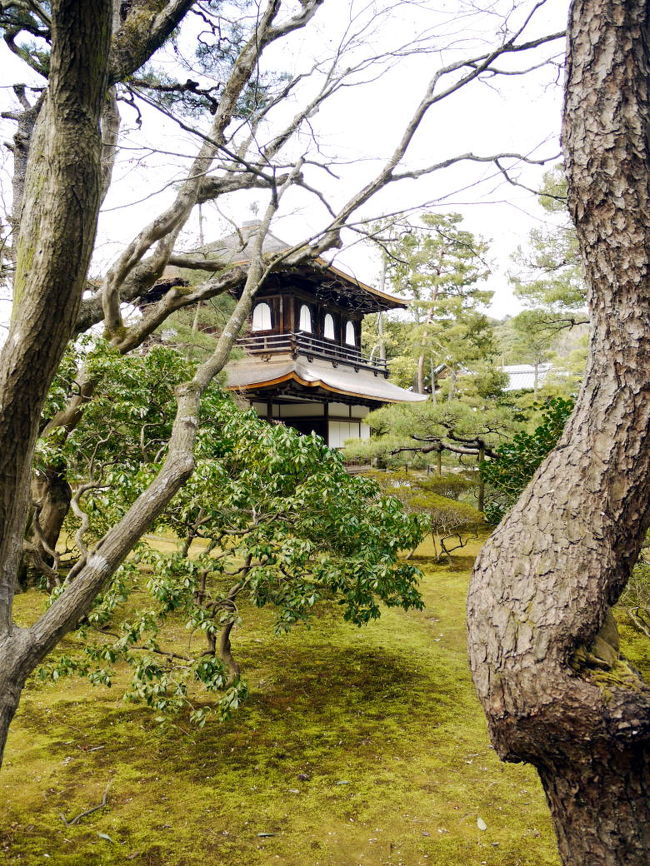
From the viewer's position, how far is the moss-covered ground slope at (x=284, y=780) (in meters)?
2.68

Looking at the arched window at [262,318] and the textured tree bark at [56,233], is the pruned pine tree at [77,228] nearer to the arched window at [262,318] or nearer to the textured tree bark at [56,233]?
the textured tree bark at [56,233]

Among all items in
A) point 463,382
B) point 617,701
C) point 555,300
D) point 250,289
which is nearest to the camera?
point 617,701

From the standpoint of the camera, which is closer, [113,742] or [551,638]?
[551,638]

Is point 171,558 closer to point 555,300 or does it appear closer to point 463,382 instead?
point 555,300

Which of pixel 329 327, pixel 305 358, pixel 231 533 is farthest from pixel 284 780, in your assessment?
pixel 329 327

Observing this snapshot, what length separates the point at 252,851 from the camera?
266cm

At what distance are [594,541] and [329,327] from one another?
15638 millimetres

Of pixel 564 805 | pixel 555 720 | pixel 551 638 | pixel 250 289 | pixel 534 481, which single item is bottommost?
pixel 564 805

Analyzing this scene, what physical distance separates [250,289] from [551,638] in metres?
3.21

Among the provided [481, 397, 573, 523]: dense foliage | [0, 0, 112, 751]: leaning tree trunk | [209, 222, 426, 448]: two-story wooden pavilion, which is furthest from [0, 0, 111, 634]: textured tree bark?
[209, 222, 426, 448]: two-story wooden pavilion

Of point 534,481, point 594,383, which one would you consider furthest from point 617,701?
point 594,383

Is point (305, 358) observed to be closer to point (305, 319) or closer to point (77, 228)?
point (305, 319)

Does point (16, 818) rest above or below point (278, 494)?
below

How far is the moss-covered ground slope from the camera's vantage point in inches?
105
